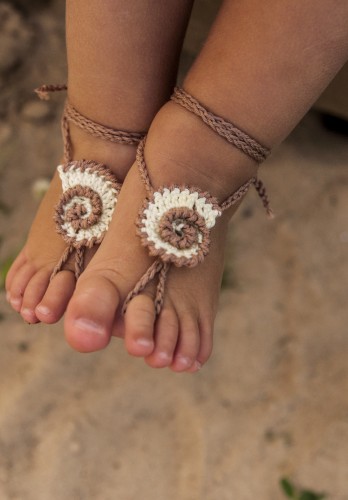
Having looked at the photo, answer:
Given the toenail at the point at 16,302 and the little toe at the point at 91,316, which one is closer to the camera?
the little toe at the point at 91,316

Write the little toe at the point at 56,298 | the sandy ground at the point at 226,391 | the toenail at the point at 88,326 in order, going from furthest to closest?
the sandy ground at the point at 226,391, the little toe at the point at 56,298, the toenail at the point at 88,326

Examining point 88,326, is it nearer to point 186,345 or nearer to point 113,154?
point 186,345

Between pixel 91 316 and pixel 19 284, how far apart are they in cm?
22

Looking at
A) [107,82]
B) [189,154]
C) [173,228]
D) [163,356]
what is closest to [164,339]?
[163,356]

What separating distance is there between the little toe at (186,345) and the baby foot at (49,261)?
0.17 meters

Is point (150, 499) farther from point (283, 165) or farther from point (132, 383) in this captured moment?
point (283, 165)

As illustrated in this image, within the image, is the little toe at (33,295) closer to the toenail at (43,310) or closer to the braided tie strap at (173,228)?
the toenail at (43,310)

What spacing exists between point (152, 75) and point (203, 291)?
316 millimetres

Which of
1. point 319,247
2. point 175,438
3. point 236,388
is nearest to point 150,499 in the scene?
point 175,438

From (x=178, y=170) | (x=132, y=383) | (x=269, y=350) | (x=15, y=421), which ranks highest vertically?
(x=178, y=170)

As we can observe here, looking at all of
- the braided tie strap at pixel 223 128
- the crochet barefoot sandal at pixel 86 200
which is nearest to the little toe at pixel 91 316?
the crochet barefoot sandal at pixel 86 200

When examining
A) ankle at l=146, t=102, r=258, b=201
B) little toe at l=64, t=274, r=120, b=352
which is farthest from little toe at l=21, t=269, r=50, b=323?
ankle at l=146, t=102, r=258, b=201

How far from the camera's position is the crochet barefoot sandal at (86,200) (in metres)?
0.90

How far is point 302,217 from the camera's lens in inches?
51.1
